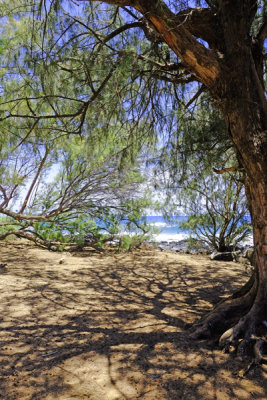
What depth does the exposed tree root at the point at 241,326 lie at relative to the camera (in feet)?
6.63

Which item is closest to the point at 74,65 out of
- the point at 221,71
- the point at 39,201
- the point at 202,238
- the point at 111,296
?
the point at 221,71

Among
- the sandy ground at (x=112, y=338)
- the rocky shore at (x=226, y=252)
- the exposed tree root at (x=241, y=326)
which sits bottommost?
the sandy ground at (x=112, y=338)

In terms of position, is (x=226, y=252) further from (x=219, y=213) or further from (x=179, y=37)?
(x=179, y=37)

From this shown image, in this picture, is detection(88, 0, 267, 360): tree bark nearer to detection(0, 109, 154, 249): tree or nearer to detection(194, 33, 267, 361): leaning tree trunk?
detection(194, 33, 267, 361): leaning tree trunk

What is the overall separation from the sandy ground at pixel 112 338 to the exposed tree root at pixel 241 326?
93mm

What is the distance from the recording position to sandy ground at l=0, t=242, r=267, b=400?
1685 mm

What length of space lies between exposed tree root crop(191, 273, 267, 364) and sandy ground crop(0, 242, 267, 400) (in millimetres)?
93

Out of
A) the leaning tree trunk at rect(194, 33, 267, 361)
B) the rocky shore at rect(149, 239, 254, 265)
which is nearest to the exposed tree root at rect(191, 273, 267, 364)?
the leaning tree trunk at rect(194, 33, 267, 361)

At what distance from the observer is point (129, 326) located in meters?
2.57

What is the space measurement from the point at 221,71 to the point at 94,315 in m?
2.29

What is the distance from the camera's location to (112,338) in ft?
7.66

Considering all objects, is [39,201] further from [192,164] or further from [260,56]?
[260,56]

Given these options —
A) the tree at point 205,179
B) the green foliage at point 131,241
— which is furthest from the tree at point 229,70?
the green foliage at point 131,241

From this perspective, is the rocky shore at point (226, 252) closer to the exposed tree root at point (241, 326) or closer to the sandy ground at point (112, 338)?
the sandy ground at point (112, 338)
